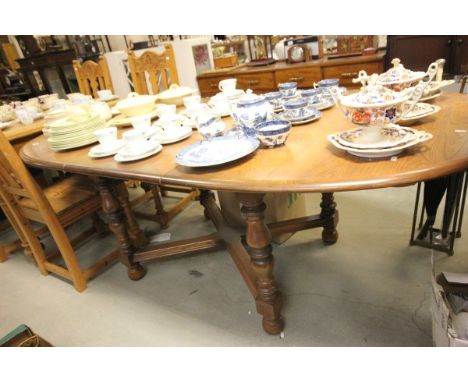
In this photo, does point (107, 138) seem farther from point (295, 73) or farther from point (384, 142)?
point (295, 73)

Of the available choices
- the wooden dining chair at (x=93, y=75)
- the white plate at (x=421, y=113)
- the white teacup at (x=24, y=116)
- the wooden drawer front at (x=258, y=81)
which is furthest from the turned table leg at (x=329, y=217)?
Answer: the wooden dining chair at (x=93, y=75)

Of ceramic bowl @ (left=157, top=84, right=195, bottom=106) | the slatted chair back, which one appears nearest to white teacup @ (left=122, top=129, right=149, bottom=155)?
ceramic bowl @ (left=157, top=84, right=195, bottom=106)

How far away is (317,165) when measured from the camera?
100 cm

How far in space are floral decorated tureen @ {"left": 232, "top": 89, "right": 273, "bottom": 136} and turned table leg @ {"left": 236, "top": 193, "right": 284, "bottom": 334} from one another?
276 millimetres

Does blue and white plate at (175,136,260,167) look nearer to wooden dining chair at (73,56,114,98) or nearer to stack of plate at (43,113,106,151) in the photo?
stack of plate at (43,113,106,151)

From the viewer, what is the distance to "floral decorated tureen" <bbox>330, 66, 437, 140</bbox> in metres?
0.95

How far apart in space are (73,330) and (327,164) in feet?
4.98

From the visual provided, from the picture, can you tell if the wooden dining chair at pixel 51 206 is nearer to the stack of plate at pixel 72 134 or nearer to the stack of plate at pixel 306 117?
the stack of plate at pixel 72 134

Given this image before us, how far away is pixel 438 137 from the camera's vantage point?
1035 millimetres

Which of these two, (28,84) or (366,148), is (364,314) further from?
(28,84)

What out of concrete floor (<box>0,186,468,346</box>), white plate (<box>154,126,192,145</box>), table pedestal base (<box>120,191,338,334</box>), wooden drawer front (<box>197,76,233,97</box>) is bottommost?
concrete floor (<box>0,186,468,346</box>)

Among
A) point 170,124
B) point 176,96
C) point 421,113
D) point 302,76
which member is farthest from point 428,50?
point 170,124

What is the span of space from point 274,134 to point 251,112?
15 centimetres
